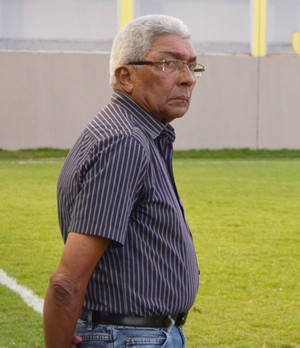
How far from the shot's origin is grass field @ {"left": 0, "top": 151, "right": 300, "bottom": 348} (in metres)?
8.12

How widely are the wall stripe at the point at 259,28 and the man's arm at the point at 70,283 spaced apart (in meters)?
24.4

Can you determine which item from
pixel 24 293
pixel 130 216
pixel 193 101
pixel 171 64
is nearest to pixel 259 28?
pixel 193 101

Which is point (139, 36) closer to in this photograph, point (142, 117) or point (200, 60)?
point (142, 117)

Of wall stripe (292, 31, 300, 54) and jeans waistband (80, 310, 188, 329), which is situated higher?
jeans waistband (80, 310, 188, 329)

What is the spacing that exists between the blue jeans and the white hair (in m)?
0.82

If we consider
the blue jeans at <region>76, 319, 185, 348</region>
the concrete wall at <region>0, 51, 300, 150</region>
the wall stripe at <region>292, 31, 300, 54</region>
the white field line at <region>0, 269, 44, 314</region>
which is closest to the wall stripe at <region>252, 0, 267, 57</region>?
the concrete wall at <region>0, 51, 300, 150</region>

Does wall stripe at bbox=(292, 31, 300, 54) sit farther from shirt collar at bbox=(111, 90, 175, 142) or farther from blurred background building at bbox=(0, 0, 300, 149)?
shirt collar at bbox=(111, 90, 175, 142)

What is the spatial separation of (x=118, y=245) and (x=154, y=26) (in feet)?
2.38

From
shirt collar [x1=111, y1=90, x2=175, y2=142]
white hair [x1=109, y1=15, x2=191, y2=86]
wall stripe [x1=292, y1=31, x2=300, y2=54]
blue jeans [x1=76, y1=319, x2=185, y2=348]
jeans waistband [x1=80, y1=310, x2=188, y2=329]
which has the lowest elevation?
wall stripe [x1=292, y1=31, x2=300, y2=54]

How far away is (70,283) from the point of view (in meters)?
3.46

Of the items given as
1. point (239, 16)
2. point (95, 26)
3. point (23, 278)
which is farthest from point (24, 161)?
point (23, 278)

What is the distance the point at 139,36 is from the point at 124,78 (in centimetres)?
15

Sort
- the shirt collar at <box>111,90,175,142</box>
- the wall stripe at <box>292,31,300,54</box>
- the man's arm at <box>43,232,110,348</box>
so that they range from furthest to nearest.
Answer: the wall stripe at <box>292,31,300,54</box> → the shirt collar at <box>111,90,175,142</box> → the man's arm at <box>43,232,110,348</box>

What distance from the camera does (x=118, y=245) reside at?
11.7ft
